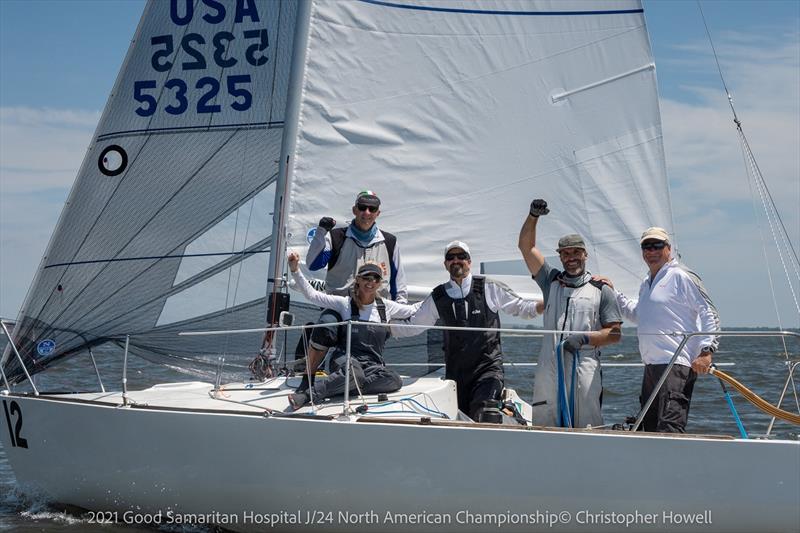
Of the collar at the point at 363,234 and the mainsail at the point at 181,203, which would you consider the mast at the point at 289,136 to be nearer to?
the mainsail at the point at 181,203

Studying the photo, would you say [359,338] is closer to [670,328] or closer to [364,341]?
[364,341]

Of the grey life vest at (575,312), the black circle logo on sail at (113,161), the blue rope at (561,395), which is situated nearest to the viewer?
the blue rope at (561,395)

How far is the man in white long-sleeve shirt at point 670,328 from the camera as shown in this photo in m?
5.05

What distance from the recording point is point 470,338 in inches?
225

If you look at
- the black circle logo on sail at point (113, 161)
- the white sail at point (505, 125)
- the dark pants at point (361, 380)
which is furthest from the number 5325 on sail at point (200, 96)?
the dark pants at point (361, 380)

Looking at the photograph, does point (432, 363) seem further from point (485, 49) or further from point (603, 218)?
point (485, 49)

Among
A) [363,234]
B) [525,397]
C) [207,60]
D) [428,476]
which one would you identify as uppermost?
[207,60]

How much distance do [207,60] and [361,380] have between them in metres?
2.74

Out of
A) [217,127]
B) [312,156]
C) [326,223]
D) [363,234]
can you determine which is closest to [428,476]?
[363,234]

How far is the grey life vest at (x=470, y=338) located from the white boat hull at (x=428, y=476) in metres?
0.92

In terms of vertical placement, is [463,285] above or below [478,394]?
above

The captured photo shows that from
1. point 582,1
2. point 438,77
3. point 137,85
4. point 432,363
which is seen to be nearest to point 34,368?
point 137,85

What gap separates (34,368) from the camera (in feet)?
22.3

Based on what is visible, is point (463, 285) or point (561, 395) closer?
point (561, 395)
